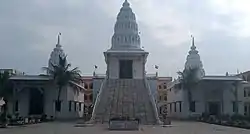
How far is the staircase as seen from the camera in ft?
138

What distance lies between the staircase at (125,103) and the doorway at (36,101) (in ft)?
33.6

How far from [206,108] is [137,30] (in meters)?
22.2

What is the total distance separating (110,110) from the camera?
43.3 m

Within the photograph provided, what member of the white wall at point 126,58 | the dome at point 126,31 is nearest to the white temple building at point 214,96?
the white wall at point 126,58

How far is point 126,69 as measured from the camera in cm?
6366

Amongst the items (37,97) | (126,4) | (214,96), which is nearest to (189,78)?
(214,96)

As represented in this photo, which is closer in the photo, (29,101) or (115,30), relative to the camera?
(29,101)

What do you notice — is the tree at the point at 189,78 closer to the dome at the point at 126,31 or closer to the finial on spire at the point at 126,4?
the dome at the point at 126,31

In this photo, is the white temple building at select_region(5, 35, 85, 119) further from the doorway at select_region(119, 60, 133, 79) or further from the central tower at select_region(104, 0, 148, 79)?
the doorway at select_region(119, 60, 133, 79)

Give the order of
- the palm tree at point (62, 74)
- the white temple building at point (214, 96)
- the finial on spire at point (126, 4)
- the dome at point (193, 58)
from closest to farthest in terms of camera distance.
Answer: the palm tree at point (62, 74) < the white temple building at point (214, 96) < the dome at point (193, 58) < the finial on spire at point (126, 4)

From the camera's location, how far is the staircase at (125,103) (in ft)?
138

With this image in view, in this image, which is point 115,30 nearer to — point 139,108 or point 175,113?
point 175,113

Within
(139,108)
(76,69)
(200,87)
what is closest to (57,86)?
(76,69)

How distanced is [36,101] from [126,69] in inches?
608
